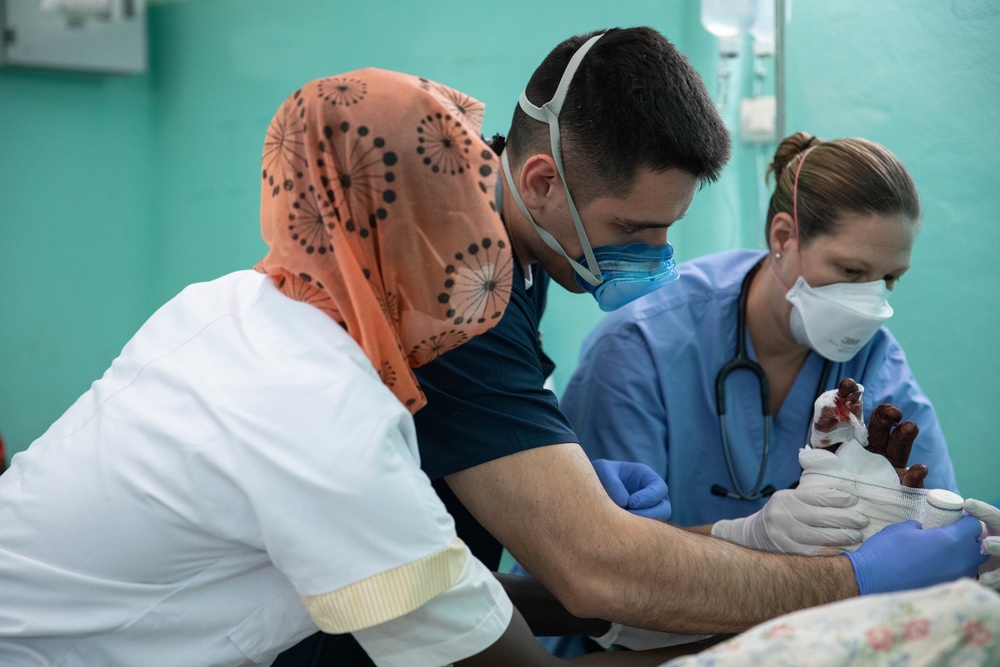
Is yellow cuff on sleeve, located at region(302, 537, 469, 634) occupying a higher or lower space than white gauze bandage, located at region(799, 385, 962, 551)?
higher

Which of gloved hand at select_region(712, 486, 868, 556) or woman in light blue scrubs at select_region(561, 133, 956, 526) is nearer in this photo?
gloved hand at select_region(712, 486, 868, 556)

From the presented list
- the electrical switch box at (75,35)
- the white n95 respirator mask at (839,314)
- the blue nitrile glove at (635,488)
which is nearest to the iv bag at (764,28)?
the white n95 respirator mask at (839,314)

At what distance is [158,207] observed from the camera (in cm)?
306

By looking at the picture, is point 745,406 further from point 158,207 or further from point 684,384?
point 158,207

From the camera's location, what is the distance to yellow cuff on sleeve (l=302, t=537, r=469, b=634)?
907 mm

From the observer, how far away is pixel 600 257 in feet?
4.67

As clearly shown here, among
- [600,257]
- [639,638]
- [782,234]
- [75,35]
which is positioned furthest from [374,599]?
[75,35]

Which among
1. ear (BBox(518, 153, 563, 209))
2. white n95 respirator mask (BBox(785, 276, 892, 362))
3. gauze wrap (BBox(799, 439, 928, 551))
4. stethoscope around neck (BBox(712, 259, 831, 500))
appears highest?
ear (BBox(518, 153, 563, 209))

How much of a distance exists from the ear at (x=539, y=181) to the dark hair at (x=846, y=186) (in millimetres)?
614

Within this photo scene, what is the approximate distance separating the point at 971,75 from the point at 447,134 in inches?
50.2

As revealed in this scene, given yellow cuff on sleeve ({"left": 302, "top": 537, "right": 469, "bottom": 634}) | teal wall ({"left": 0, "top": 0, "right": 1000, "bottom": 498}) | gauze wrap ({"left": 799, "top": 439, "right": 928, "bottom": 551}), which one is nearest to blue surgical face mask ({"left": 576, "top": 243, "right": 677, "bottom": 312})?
gauze wrap ({"left": 799, "top": 439, "right": 928, "bottom": 551})

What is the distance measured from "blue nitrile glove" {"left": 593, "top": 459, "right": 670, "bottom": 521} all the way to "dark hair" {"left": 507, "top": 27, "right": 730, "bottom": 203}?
0.44m

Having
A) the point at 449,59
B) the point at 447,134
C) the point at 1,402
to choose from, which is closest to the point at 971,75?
the point at 447,134

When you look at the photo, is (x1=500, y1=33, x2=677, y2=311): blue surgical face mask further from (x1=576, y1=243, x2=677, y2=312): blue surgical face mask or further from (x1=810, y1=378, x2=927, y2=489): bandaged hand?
(x1=810, y1=378, x2=927, y2=489): bandaged hand
